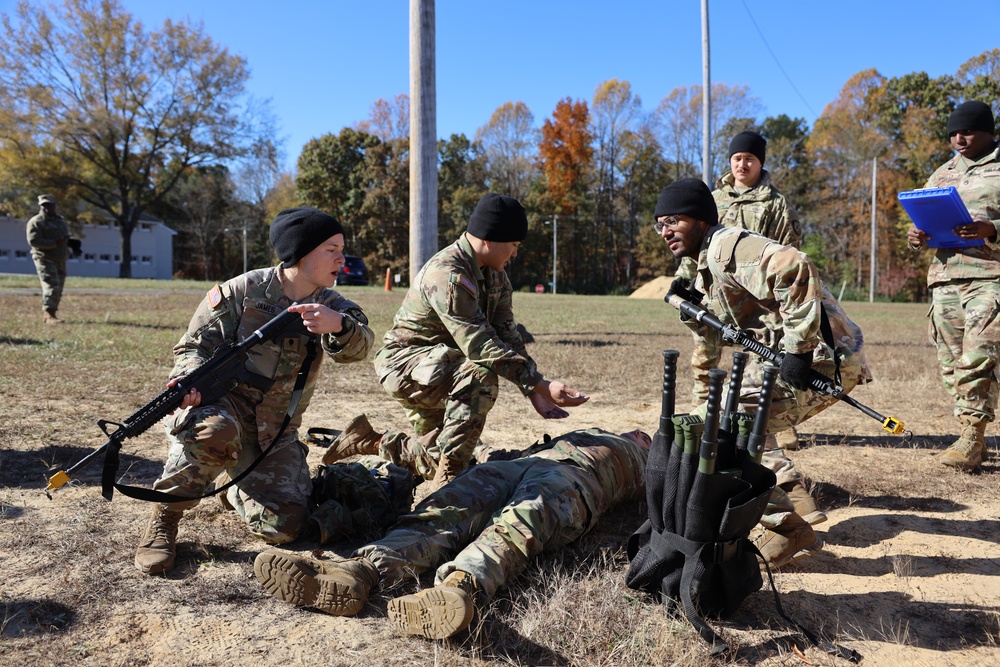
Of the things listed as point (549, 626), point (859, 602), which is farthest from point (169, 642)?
point (859, 602)

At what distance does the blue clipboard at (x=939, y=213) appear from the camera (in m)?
4.88

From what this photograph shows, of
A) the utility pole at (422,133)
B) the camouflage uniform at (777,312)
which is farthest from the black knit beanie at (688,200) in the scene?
the utility pole at (422,133)

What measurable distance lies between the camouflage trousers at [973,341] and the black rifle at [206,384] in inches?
181

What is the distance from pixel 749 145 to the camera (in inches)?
239

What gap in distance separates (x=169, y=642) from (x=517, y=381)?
213cm

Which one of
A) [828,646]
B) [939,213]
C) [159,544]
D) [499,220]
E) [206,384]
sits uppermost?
[939,213]

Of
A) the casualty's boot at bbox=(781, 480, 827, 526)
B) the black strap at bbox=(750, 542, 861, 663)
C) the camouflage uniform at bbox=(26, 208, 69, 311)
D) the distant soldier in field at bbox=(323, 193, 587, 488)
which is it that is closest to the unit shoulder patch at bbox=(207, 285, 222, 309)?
the distant soldier in field at bbox=(323, 193, 587, 488)

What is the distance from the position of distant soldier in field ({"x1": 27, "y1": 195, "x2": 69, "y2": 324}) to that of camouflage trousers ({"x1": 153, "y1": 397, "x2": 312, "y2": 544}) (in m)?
→ 9.96

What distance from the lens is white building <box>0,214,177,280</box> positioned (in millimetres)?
48062

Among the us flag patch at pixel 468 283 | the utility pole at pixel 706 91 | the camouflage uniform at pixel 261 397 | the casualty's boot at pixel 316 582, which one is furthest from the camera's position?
the utility pole at pixel 706 91

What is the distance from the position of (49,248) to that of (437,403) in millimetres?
10141

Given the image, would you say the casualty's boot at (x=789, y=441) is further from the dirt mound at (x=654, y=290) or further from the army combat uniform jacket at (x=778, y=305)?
the dirt mound at (x=654, y=290)

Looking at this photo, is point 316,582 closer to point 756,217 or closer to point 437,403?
point 437,403

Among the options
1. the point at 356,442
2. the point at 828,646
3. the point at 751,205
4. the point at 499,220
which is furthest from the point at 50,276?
the point at 828,646
